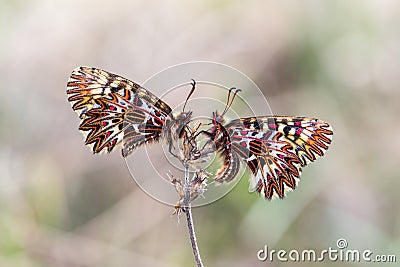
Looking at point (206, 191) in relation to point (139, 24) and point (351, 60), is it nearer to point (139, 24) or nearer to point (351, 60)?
point (351, 60)

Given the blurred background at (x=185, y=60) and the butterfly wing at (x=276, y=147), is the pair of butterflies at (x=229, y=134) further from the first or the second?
the blurred background at (x=185, y=60)

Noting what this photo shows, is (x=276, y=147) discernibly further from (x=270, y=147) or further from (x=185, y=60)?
(x=185, y=60)

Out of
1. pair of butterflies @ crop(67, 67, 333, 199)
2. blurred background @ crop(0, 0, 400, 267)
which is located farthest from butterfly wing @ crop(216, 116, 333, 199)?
blurred background @ crop(0, 0, 400, 267)

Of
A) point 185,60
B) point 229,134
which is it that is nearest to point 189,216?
point 229,134

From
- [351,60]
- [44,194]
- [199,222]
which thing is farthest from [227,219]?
[351,60]

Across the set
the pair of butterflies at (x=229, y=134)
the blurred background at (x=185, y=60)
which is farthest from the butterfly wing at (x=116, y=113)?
the blurred background at (x=185, y=60)

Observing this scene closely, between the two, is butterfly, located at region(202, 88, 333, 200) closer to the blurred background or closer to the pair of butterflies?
the pair of butterflies
